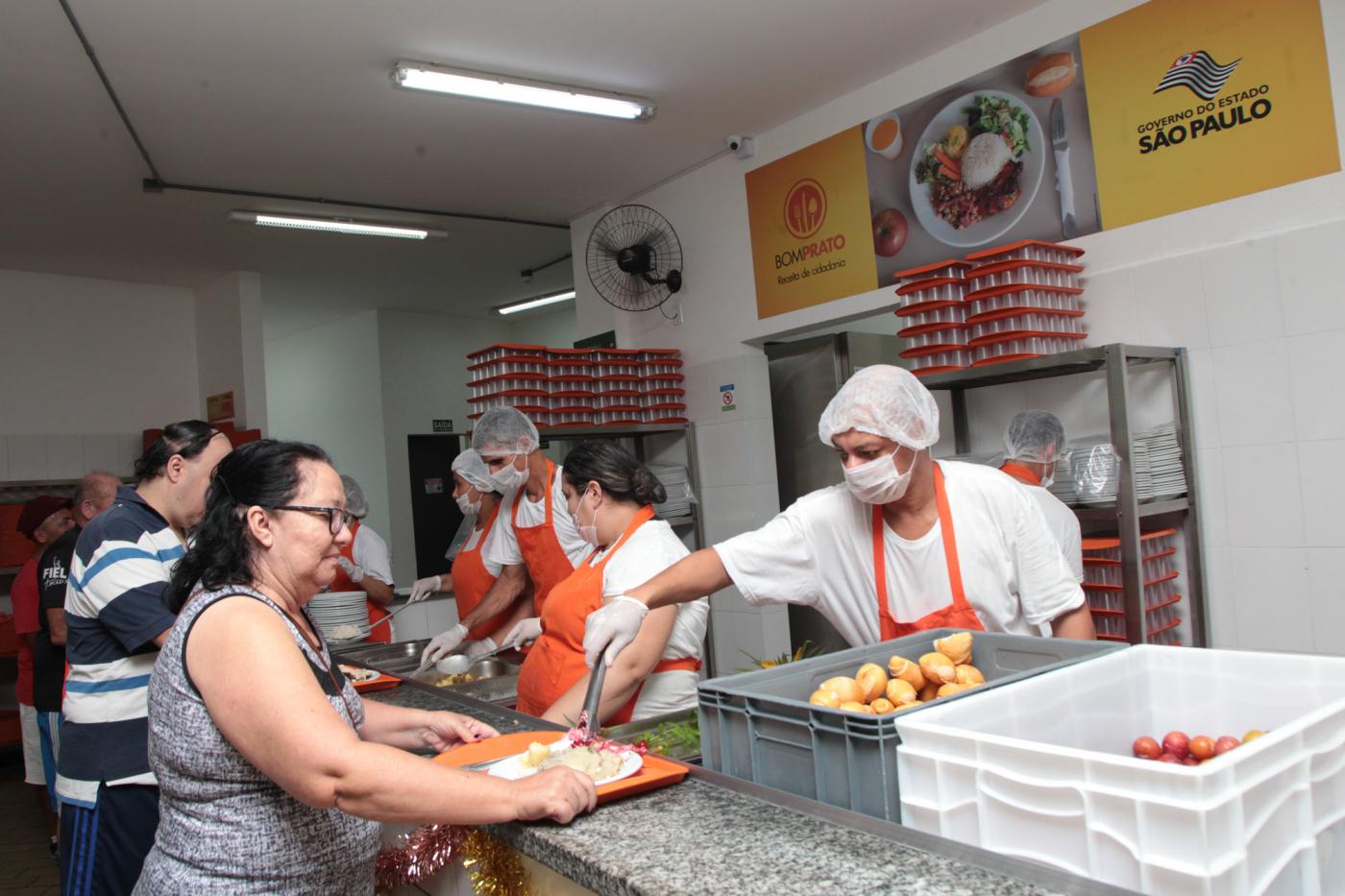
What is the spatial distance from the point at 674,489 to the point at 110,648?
3588 millimetres

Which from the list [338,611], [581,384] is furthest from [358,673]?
[581,384]

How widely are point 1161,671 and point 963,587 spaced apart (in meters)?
0.68

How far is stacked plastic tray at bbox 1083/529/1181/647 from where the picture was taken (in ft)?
11.9

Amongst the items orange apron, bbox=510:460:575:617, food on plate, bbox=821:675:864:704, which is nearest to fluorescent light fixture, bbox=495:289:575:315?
orange apron, bbox=510:460:575:617

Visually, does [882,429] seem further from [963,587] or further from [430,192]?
[430,192]

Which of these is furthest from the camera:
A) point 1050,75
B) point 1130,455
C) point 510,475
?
point 510,475

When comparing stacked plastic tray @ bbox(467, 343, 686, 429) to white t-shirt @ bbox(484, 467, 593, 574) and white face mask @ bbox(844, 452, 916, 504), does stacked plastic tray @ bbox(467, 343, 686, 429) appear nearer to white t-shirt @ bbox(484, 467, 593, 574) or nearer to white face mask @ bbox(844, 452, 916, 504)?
white t-shirt @ bbox(484, 467, 593, 574)

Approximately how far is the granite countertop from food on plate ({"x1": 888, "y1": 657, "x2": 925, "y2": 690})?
12.4 inches

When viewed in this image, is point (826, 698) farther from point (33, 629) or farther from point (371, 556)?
point (33, 629)

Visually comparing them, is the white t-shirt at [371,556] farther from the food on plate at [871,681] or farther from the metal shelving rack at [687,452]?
the food on plate at [871,681]

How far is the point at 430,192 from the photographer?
605 cm

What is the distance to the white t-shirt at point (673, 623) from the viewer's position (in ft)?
8.63

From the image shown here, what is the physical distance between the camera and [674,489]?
18.7 feet

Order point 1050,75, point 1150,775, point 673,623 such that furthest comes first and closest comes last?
point 1050,75 → point 673,623 → point 1150,775
